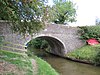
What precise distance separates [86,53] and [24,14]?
1416cm

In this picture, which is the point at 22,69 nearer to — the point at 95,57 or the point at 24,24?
the point at 24,24

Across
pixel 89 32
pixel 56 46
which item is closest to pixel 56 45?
pixel 56 46

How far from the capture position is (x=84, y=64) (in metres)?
20.0

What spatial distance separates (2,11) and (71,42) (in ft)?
57.5

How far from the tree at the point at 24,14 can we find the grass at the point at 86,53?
12070mm

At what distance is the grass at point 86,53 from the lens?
805 inches

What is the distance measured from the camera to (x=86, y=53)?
2162 centimetres

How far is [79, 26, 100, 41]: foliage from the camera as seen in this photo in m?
24.4

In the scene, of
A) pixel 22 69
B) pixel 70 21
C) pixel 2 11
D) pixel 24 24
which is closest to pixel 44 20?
pixel 24 24

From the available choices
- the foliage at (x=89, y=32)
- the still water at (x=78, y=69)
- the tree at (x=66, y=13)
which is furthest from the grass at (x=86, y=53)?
the tree at (x=66, y=13)

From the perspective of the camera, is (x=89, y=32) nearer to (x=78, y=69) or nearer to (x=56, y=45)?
(x=56, y=45)

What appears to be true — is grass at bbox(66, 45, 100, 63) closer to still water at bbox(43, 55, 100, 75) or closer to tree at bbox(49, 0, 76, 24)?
still water at bbox(43, 55, 100, 75)

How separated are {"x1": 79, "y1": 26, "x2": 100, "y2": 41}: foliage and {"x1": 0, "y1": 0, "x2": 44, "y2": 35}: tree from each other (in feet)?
52.7

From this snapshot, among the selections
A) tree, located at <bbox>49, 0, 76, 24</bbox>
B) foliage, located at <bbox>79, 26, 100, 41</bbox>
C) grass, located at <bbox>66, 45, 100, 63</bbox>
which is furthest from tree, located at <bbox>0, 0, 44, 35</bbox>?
tree, located at <bbox>49, 0, 76, 24</bbox>
